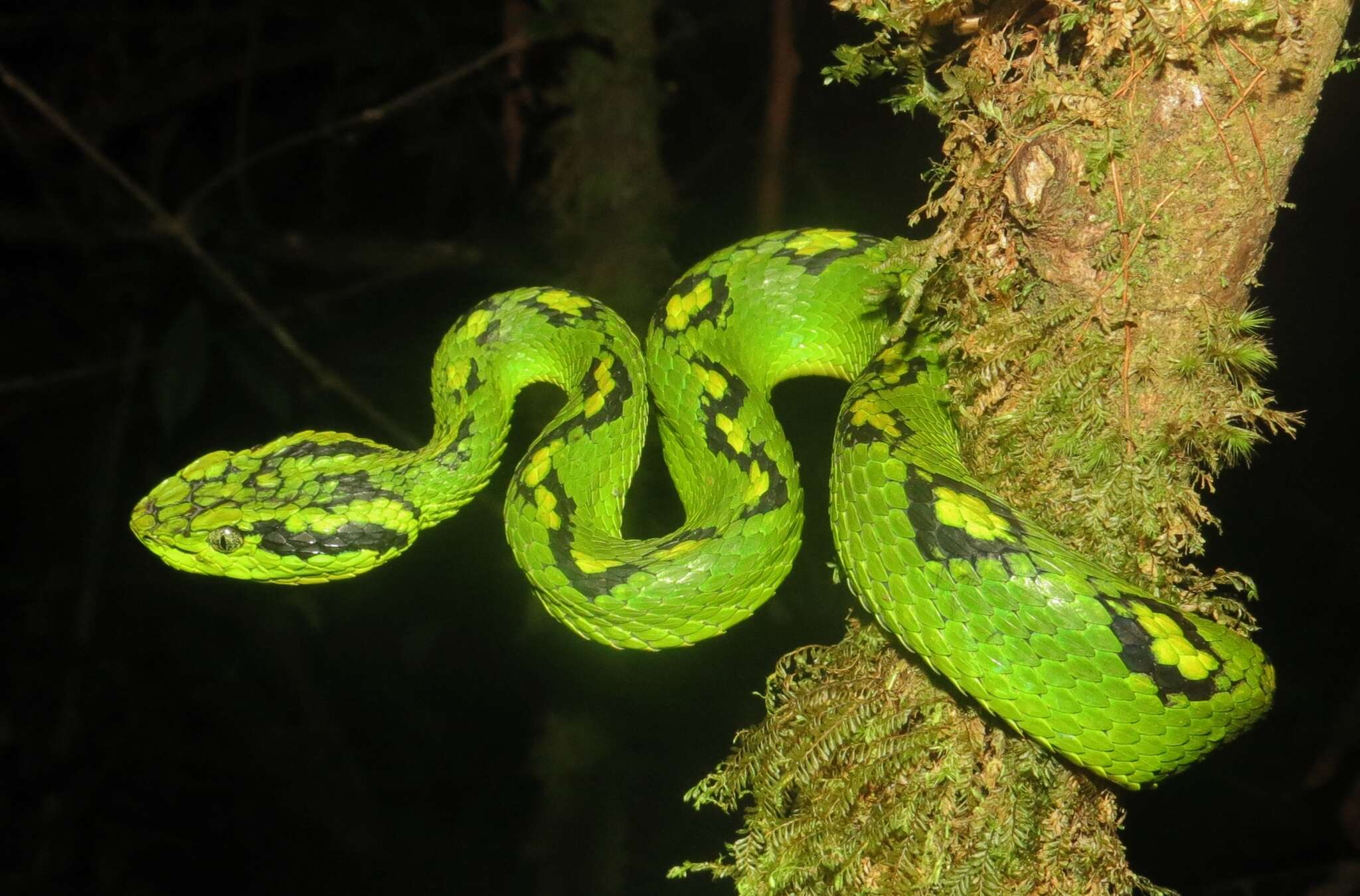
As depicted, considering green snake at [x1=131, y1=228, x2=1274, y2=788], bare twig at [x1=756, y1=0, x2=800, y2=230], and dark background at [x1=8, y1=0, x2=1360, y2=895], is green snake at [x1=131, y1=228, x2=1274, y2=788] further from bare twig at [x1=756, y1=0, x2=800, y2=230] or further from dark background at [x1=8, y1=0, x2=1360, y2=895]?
bare twig at [x1=756, y1=0, x2=800, y2=230]

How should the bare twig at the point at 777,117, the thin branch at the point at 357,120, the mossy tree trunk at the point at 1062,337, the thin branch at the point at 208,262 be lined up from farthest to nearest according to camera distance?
the bare twig at the point at 777,117 → the thin branch at the point at 357,120 → the thin branch at the point at 208,262 → the mossy tree trunk at the point at 1062,337

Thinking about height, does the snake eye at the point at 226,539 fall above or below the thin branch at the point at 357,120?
below

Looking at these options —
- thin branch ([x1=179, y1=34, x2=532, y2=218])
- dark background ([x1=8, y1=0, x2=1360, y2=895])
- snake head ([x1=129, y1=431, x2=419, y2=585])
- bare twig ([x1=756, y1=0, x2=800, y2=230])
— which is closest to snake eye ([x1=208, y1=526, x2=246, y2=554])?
snake head ([x1=129, y1=431, x2=419, y2=585])

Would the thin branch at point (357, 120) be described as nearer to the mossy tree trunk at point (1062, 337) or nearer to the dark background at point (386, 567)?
the dark background at point (386, 567)

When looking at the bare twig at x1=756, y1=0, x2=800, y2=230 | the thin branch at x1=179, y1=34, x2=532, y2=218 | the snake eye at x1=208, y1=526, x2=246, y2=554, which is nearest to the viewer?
the snake eye at x1=208, y1=526, x2=246, y2=554

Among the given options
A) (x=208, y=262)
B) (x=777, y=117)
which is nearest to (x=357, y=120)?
(x=208, y=262)

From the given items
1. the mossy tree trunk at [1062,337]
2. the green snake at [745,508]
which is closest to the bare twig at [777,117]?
the green snake at [745,508]
